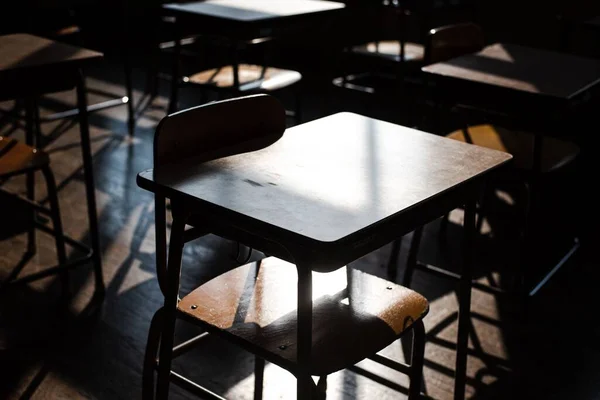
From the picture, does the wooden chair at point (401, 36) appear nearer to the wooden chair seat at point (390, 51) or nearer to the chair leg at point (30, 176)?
the wooden chair seat at point (390, 51)

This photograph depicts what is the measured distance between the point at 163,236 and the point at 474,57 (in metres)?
1.73

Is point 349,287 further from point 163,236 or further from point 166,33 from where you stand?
point 166,33

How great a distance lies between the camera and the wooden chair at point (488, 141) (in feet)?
8.57

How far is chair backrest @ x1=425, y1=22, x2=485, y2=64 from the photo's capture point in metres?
2.82

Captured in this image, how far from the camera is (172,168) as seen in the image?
1569mm

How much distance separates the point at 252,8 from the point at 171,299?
2357 millimetres

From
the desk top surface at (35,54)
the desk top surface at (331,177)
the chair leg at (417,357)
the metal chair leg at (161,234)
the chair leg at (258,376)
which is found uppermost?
Answer: the desk top surface at (35,54)

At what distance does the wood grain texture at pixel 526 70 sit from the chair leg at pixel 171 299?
135 cm

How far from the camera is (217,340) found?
2.46m

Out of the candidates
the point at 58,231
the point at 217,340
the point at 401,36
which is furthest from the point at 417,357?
the point at 401,36

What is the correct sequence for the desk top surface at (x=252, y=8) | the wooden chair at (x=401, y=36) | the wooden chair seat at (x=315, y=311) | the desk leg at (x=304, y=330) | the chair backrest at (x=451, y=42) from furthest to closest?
the wooden chair at (x=401, y=36)
the desk top surface at (x=252, y=8)
the chair backrest at (x=451, y=42)
the wooden chair seat at (x=315, y=311)
the desk leg at (x=304, y=330)

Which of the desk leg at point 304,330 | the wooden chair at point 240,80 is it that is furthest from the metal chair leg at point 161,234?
the wooden chair at point 240,80

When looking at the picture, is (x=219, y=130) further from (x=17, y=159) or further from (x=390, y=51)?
(x=390, y=51)

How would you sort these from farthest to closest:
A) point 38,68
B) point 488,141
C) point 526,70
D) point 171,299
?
point 488,141, point 526,70, point 38,68, point 171,299
